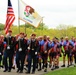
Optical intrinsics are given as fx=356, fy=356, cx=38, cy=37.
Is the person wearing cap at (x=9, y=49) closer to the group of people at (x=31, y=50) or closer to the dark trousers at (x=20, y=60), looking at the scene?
the group of people at (x=31, y=50)

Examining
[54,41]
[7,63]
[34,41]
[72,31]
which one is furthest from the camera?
[72,31]

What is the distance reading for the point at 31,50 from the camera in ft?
59.2

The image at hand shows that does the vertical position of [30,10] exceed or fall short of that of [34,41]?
it exceeds it

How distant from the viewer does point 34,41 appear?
1795 centimetres

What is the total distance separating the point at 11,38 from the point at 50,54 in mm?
3498

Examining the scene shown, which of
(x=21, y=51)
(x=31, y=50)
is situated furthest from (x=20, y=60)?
(x=31, y=50)

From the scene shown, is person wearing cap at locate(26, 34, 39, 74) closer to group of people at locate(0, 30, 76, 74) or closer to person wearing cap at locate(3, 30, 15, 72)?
group of people at locate(0, 30, 76, 74)

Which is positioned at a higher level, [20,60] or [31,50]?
[31,50]

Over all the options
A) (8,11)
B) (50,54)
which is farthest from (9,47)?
(50,54)

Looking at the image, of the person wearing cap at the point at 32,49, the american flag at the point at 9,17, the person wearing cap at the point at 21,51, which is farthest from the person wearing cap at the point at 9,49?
the person wearing cap at the point at 32,49

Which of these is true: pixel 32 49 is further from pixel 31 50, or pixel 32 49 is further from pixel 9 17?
pixel 9 17

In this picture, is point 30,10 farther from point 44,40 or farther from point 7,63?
point 7,63

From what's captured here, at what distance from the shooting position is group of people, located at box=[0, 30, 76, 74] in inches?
Result: 711

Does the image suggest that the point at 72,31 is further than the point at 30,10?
Yes
